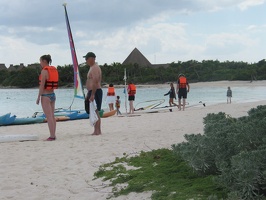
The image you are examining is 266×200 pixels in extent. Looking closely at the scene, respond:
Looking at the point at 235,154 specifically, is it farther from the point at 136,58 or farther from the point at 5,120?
the point at 136,58

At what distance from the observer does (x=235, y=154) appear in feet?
11.6

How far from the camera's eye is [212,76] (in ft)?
293

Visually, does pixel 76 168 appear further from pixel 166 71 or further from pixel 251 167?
pixel 166 71

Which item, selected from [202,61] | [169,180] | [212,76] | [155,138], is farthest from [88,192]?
[202,61]

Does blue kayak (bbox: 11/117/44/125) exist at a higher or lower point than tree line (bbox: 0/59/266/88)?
lower

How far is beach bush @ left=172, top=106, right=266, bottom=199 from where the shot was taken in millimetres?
2908

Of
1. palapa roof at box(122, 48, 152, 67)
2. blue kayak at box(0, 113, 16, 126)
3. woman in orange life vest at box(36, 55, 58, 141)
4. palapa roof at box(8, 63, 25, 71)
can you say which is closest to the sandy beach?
woman in orange life vest at box(36, 55, 58, 141)

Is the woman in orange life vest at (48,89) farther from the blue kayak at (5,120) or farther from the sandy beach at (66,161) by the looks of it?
the blue kayak at (5,120)

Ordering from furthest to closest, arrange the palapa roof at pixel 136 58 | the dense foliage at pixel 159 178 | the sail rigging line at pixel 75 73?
the palapa roof at pixel 136 58, the sail rigging line at pixel 75 73, the dense foliage at pixel 159 178

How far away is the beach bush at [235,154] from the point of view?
291 centimetres

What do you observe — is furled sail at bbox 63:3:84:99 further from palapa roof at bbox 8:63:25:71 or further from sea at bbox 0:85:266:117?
palapa roof at bbox 8:63:25:71

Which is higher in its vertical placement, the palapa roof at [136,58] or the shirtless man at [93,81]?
the palapa roof at [136,58]

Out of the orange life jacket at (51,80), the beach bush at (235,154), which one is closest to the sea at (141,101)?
the orange life jacket at (51,80)

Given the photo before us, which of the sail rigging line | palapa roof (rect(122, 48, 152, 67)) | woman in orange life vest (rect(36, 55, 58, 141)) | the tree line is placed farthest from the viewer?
palapa roof (rect(122, 48, 152, 67))
